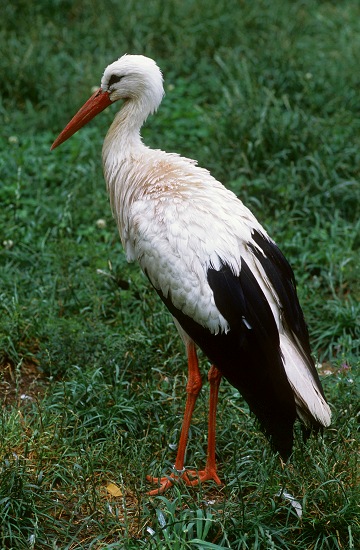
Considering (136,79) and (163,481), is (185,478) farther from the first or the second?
(136,79)

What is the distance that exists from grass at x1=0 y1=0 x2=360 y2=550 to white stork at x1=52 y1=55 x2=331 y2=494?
0.23 m

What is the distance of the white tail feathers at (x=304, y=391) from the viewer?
12.3 feet

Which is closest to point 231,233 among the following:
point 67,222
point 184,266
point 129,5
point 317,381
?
point 184,266

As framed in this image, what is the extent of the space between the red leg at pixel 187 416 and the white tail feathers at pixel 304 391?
19.5 inches

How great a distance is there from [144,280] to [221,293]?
1.52m

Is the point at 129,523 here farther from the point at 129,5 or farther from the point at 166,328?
the point at 129,5

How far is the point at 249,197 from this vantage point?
5.99 m

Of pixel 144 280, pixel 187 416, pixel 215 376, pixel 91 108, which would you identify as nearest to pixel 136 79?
pixel 91 108

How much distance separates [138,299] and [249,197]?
1.26m

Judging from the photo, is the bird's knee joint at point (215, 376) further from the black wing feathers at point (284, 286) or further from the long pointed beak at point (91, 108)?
the long pointed beak at point (91, 108)

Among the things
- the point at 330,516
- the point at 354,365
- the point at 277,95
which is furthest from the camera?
the point at 277,95

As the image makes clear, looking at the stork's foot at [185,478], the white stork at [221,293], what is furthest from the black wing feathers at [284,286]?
the stork's foot at [185,478]

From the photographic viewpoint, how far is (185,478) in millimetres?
3969

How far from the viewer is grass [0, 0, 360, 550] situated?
3584 mm
